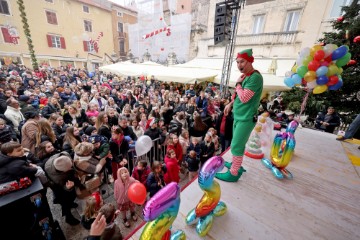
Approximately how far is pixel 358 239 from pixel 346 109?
18.8ft

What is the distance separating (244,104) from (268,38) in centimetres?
1247

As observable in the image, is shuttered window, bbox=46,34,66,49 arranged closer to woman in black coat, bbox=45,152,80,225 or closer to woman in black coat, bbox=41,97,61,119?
woman in black coat, bbox=41,97,61,119

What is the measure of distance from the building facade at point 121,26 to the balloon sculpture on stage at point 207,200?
3052 cm

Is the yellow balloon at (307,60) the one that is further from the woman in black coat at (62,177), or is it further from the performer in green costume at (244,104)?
the woman in black coat at (62,177)

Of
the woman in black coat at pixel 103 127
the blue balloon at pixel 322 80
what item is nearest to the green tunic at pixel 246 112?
the blue balloon at pixel 322 80

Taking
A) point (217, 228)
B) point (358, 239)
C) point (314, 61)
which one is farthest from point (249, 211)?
point (314, 61)

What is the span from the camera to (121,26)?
29047 mm

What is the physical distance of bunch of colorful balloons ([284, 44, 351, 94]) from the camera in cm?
319

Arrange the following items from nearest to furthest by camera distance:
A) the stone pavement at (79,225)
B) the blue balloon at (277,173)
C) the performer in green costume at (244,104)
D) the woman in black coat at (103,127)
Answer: the performer in green costume at (244,104) → the blue balloon at (277,173) → the stone pavement at (79,225) → the woman in black coat at (103,127)

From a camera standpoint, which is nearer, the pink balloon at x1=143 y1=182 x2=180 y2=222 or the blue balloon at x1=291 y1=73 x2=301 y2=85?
the pink balloon at x1=143 y1=182 x2=180 y2=222

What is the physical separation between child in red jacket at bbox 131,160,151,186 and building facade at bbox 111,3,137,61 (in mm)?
29039

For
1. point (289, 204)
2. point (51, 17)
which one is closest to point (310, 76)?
point (289, 204)

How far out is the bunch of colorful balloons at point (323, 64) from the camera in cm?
319

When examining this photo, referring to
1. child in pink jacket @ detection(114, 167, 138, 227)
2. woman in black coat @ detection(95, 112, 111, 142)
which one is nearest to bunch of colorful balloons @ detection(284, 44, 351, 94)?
child in pink jacket @ detection(114, 167, 138, 227)
